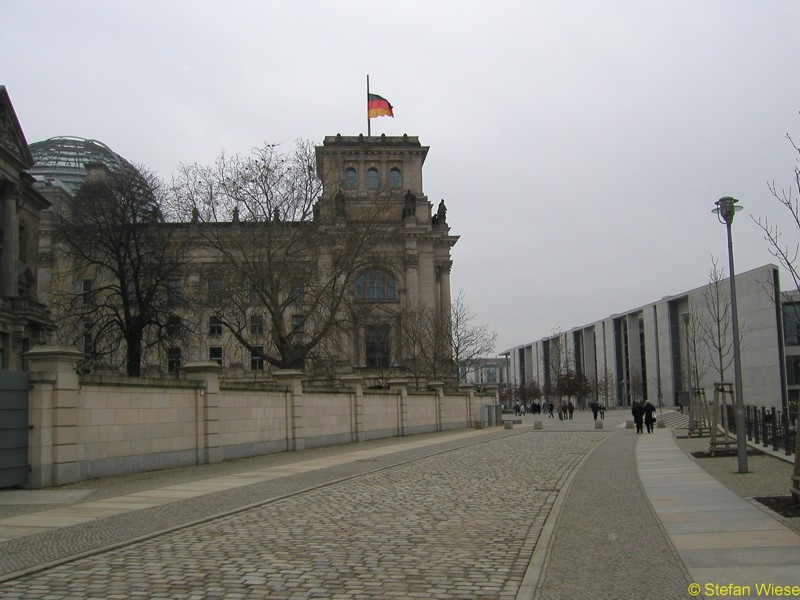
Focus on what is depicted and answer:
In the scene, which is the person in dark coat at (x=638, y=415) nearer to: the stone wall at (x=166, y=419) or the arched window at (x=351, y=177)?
the stone wall at (x=166, y=419)

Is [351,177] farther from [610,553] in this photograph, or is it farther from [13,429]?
[610,553]

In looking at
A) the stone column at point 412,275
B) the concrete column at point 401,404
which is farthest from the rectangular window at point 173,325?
the stone column at point 412,275

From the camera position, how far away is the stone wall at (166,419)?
1708 centimetres

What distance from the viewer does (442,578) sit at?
26.4ft

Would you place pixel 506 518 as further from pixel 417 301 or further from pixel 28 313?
pixel 417 301

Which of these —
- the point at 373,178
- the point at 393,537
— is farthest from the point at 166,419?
the point at 373,178

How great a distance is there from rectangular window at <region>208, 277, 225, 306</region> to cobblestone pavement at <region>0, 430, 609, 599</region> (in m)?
27.8

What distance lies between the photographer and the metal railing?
22578mm

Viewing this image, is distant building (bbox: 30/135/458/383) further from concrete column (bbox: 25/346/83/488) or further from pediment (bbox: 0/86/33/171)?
concrete column (bbox: 25/346/83/488)

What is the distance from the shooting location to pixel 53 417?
17047 millimetres

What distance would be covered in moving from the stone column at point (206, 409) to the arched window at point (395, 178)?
225 ft

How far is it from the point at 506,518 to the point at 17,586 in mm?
6737

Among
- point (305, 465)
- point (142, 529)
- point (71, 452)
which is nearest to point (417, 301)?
point (305, 465)

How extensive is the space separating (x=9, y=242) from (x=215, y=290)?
24605 mm
